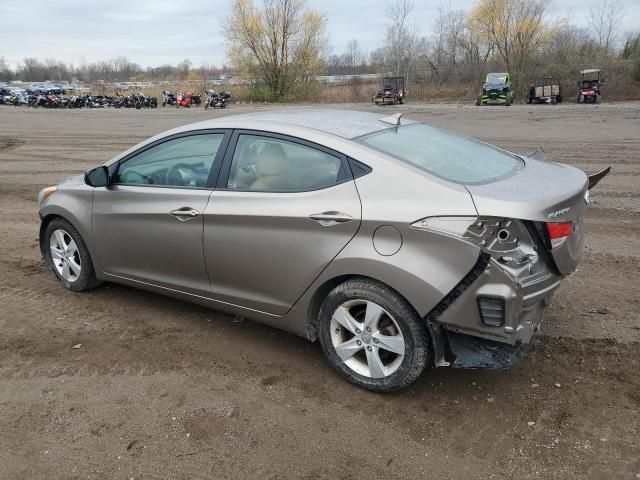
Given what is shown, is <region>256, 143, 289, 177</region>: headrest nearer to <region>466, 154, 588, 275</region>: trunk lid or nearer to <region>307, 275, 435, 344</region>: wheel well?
<region>307, 275, 435, 344</region>: wheel well

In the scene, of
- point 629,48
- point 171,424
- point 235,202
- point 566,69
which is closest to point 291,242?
point 235,202

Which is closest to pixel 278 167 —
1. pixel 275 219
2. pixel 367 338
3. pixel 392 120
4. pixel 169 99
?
pixel 275 219

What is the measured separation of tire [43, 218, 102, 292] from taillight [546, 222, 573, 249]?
3706mm

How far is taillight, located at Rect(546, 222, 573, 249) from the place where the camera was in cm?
292

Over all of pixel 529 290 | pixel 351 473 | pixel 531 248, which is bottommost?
pixel 351 473

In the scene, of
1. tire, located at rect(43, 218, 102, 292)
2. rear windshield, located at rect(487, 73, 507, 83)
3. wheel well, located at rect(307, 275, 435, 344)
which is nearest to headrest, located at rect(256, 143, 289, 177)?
A: wheel well, located at rect(307, 275, 435, 344)

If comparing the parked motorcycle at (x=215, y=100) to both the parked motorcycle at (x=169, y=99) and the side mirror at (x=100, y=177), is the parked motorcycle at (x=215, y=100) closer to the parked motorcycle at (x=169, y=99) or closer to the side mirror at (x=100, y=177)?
the parked motorcycle at (x=169, y=99)

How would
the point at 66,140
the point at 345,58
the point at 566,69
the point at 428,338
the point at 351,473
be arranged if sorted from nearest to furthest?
1. the point at 351,473
2. the point at 428,338
3. the point at 66,140
4. the point at 566,69
5. the point at 345,58

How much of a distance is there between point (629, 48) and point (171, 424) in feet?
179

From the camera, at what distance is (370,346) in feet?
10.8

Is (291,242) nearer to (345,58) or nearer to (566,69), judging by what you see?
(566,69)

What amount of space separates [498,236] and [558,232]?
386 millimetres

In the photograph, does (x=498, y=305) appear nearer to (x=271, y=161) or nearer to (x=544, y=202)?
(x=544, y=202)

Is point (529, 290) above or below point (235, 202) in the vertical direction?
below
